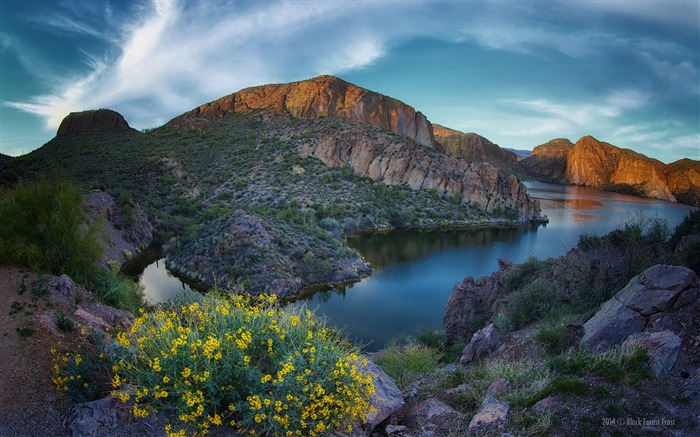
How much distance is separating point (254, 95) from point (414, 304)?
70429 millimetres

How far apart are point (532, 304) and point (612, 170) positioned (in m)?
159

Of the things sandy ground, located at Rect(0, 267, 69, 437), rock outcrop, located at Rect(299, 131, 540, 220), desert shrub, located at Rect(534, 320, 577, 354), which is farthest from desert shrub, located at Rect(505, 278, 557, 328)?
rock outcrop, located at Rect(299, 131, 540, 220)

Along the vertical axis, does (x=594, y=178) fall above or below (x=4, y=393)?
above

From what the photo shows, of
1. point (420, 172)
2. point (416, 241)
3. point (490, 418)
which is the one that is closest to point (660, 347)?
point (490, 418)

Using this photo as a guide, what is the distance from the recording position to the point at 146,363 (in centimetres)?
493

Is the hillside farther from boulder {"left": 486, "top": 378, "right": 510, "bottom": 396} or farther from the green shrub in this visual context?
boulder {"left": 486, "top": 378, "right": 510, "bottom": 396}

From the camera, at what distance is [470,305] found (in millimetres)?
14953

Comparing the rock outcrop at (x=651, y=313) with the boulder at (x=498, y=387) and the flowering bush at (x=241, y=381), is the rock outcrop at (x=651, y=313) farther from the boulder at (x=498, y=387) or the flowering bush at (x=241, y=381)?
the flowering bush at (x=241, y=381)

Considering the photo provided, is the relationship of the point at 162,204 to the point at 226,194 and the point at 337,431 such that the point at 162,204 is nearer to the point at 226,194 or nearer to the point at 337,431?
the point at 226,194

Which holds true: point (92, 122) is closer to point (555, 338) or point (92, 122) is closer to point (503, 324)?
point (503, 324)

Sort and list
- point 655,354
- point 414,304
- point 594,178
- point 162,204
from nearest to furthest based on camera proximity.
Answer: point 655,354 < point 414,304 < point 162,204 < point 594,178

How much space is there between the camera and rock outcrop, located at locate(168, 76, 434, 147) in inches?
3002

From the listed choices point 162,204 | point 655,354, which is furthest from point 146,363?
point 162,204

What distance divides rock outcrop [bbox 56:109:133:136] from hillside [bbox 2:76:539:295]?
Answer: 0.80 feet
